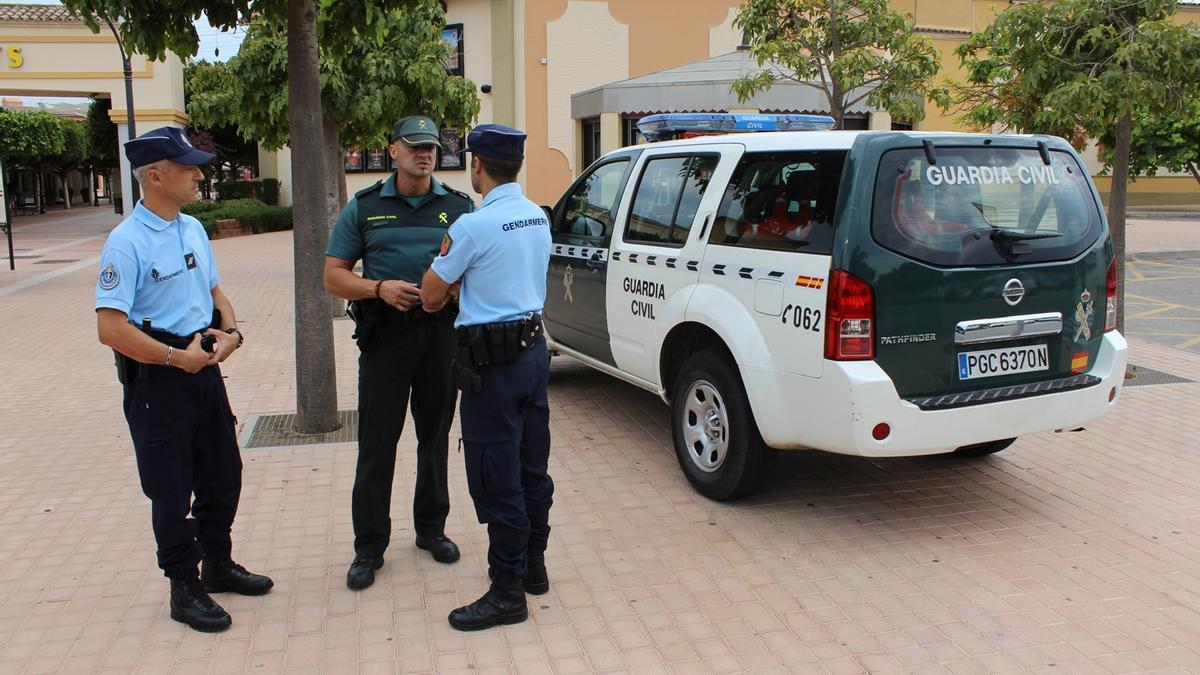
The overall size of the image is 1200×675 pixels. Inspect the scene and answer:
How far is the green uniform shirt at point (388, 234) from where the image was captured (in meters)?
4.02

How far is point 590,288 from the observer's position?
6.46m

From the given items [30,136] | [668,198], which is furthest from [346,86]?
[30,136]

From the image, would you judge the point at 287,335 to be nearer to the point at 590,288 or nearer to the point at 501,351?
the point at 590,288

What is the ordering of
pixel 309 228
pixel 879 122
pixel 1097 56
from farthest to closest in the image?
pixel 879 122 → pixel 1097 56 → pixel 309 228

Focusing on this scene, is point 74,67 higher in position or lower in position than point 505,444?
higher

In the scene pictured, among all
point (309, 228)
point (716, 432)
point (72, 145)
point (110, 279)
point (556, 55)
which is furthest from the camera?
point (72, 145)

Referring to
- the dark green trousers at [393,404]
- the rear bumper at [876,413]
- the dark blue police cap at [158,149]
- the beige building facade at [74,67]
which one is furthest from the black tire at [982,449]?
the beige building facade at [74,67]

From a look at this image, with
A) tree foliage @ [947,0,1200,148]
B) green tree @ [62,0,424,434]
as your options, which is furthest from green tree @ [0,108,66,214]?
tree foliage @ [947,0,1200,148]

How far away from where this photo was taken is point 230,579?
4062 millimetres

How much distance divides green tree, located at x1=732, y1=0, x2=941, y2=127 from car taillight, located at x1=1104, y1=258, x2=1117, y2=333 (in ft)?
22.3

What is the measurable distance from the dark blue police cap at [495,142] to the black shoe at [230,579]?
2.00 meters

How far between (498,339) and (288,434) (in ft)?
11.3

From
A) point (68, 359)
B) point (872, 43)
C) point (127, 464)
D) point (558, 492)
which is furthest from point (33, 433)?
point (872, 43)

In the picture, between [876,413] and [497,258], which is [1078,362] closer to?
[876,413]
